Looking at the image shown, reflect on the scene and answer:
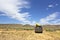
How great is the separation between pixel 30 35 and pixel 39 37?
2.96m

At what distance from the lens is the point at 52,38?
114 ft

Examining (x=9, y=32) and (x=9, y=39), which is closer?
(x=9, y=39)

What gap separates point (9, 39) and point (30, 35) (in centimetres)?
620

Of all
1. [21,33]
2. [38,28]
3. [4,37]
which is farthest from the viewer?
[21,33]

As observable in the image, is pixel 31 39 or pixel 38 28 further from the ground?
pixel 38 28

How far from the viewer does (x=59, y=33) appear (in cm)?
3878

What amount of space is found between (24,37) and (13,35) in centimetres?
324

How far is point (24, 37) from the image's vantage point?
3553 cm

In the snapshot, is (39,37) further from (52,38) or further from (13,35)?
(13,35)

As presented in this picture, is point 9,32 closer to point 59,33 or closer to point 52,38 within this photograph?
point 52,38

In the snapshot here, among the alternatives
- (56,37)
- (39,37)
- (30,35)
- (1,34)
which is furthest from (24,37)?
(56,37)

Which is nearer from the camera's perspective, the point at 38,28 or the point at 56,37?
the point at 38,28

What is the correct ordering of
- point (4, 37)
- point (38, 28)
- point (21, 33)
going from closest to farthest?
point (38, 28) < point (4, 37) < point (21, 33)

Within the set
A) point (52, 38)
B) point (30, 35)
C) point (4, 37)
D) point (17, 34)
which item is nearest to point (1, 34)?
point (4, 37)
